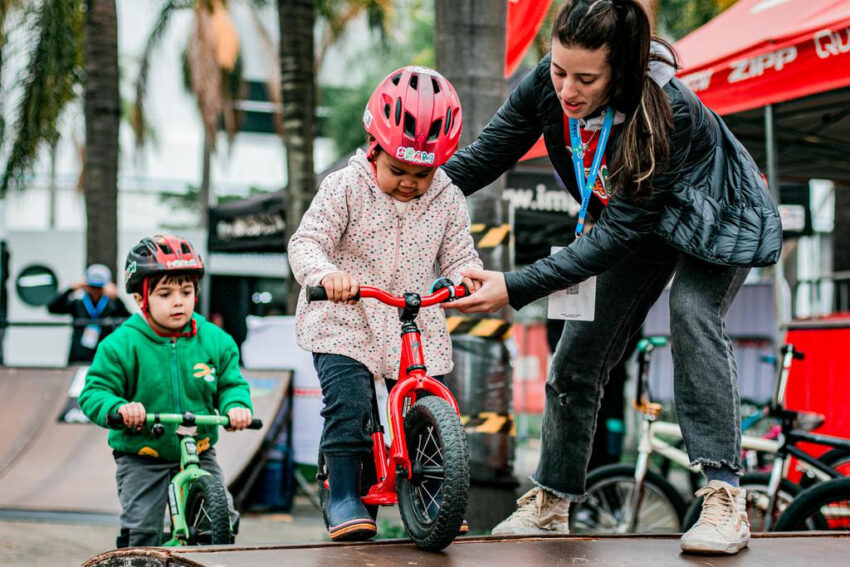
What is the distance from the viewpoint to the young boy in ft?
14.5

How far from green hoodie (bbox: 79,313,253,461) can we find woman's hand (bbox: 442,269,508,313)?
1.41 metres

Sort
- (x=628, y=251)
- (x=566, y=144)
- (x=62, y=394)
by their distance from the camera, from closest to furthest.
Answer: (x=628, y=251) < (x=566, y=144) < (x=62, y=394)

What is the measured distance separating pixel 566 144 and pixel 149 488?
2.21 metres

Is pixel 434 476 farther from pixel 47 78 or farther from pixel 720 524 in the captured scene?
pixel 47 78

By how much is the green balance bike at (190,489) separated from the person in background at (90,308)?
6.83 metres

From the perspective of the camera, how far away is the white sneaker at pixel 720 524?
3494 mm

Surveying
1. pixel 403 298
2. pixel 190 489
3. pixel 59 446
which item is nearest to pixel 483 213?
pixel 190 489

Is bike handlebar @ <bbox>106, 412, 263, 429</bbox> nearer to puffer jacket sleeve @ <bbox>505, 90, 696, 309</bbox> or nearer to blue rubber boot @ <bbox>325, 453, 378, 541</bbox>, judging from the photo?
blue rubber boot @ <bbox>325, 453, 378, 541</bbox>

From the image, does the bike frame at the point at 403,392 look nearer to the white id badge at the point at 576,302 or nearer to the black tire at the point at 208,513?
the white id badge at the point at 576,302

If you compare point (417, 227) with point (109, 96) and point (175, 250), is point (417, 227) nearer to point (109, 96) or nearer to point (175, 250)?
point (175, 250)

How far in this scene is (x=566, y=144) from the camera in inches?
152

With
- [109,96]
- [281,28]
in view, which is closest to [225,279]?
[109,96]

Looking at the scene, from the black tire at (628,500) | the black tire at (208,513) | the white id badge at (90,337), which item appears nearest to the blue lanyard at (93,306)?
the white id badge at (90,337)

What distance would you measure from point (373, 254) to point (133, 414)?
119 cm
